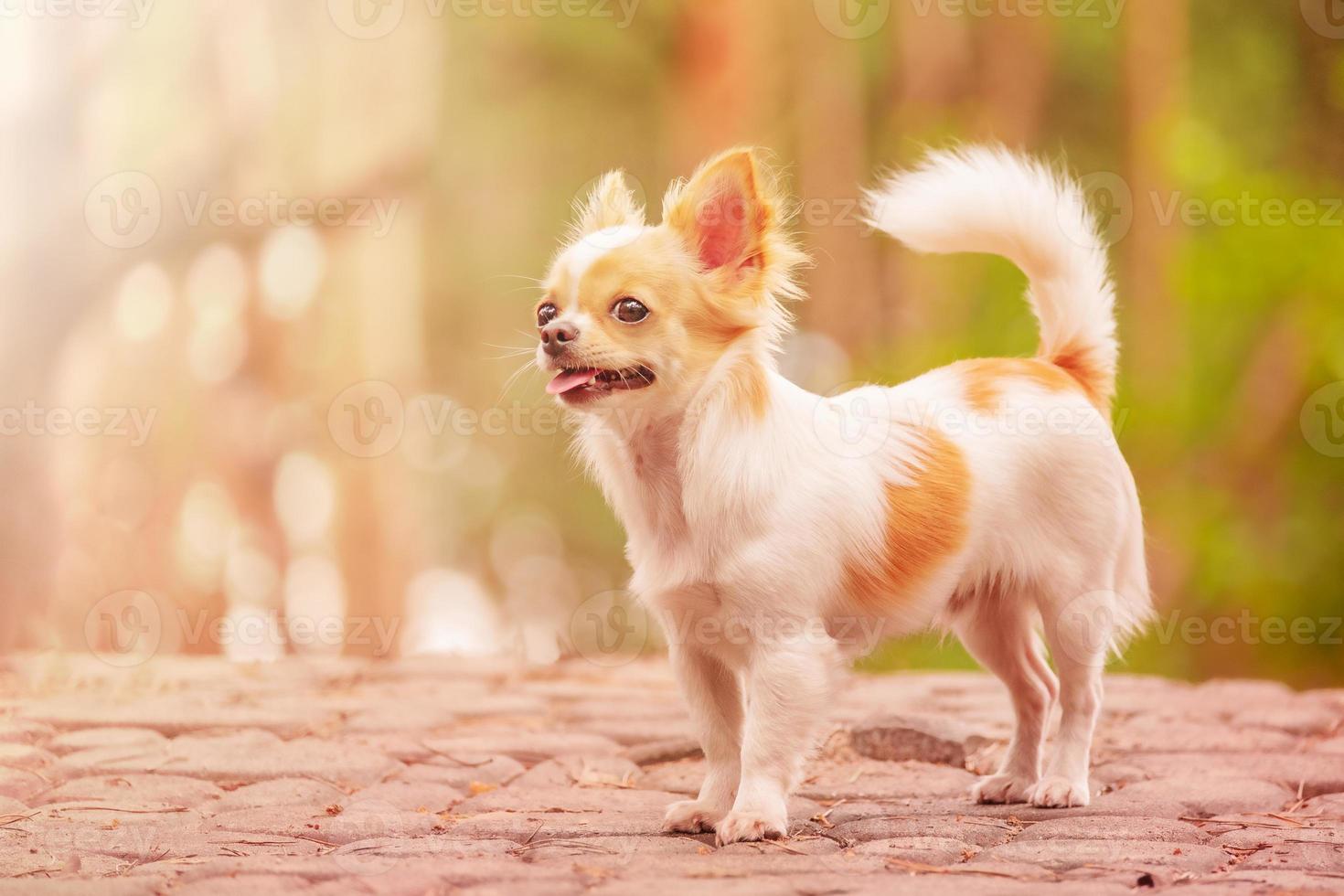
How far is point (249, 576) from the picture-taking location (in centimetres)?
1073

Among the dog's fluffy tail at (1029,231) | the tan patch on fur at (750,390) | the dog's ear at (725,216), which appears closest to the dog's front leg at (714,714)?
the tan patch on fur at (750,390)

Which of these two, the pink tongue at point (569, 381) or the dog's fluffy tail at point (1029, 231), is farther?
the dog's fluffy tail at point (1029, 231)

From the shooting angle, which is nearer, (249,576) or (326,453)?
(249,576)

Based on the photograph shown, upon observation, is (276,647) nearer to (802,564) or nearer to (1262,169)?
(802,564)

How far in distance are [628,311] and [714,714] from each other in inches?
45.0

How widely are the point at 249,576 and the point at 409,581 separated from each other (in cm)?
168

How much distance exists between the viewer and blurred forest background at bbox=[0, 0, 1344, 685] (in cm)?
940

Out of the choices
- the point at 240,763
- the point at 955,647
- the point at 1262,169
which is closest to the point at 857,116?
the point at 1262,169

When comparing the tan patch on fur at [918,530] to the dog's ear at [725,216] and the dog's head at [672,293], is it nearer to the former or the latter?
the dog's head at [672,293]

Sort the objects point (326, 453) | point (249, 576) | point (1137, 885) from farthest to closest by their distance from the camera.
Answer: point (326, 453)
point (249, 576)
point (1137, 885)

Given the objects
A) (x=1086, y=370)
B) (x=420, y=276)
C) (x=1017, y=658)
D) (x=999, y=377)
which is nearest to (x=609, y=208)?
(x=999, y=377)

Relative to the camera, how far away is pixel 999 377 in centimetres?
422

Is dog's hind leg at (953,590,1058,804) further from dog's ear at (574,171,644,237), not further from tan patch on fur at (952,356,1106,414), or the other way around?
dog's ear at (574,171,644,237)

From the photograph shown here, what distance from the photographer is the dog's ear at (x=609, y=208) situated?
4074mm
